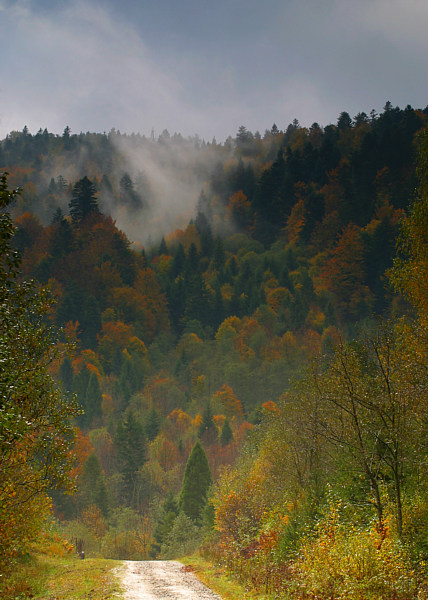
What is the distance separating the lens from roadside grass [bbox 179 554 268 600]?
18234 millimetres

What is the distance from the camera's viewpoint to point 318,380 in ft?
89.5

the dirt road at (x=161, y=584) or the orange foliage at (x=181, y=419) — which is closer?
the dirt road at (x=161, y=584)

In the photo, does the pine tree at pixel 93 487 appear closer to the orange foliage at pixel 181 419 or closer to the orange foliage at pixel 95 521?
the orange foliage at pixel 95 521

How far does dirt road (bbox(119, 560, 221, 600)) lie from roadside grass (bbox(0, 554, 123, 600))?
0.63 m

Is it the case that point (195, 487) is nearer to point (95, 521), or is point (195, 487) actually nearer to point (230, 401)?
point (95, 521)

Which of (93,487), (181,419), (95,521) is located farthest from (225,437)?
(95,521)

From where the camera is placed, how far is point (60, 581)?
21656 millimetres

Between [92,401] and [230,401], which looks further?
[92,401]

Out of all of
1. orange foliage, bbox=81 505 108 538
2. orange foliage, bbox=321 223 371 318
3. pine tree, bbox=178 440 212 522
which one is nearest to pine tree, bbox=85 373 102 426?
orange foliage, bbox=81 505 108 538

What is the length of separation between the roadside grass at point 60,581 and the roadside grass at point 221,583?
4151 millimetres

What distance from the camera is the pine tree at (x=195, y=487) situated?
2491 inches

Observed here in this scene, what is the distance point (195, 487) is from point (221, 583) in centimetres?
4532

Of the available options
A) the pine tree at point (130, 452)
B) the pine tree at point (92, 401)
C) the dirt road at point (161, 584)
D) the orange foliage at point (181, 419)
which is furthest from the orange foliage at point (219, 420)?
the dirt road at point (161, 584)

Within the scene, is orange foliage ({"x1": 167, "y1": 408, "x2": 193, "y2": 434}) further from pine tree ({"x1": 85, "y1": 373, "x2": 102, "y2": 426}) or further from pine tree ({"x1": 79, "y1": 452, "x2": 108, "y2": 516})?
pine tree ({"x1": 79, "y1": 452, "x2": 108, "y2": 516})
